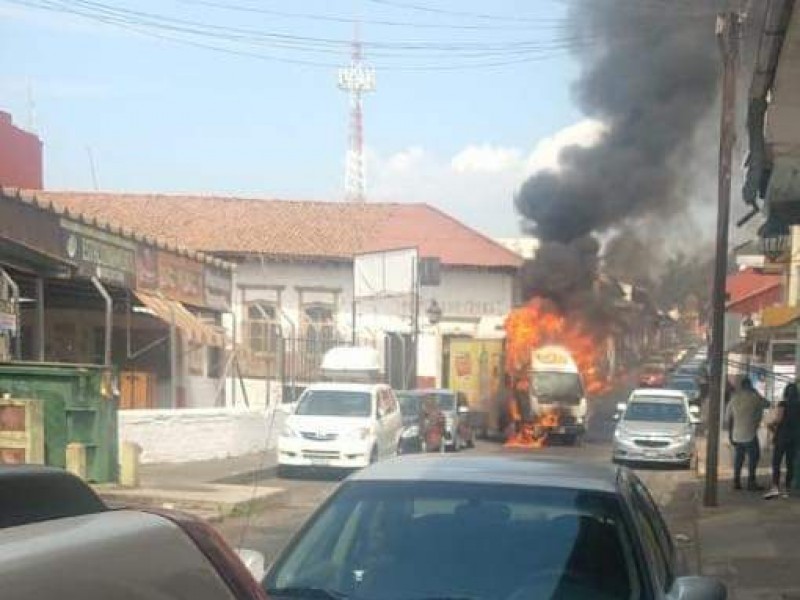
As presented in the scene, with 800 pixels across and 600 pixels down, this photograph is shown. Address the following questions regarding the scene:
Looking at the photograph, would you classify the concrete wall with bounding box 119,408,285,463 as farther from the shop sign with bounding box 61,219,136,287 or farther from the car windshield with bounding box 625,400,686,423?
the car windshield with bounding box 625,400,686,423

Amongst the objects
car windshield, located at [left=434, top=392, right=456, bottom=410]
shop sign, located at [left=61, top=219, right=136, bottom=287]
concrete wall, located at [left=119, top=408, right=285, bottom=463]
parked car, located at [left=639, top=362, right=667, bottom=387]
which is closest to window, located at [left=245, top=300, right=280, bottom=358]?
parked car, located at [left=639, top=362, right=667, bottom=387]

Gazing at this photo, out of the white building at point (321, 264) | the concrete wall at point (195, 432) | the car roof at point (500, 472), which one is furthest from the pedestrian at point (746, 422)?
the white building at point (321, 264)

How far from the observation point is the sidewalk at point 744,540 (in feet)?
32.9

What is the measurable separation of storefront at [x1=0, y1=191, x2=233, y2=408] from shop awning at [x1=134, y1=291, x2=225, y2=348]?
30mm

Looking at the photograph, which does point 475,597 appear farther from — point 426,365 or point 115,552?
point 426,365

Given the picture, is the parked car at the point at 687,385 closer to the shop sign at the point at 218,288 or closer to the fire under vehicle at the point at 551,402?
the fire under vehicle at the point at 551,402

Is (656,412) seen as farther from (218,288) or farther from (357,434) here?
(218,288)

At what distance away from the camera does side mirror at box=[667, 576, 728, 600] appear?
4270 millimetres

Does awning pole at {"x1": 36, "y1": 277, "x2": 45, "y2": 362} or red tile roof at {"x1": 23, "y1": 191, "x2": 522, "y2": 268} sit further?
red tile roof at {"x1": 23, "y1": 191, "x2": 522, "y2": 268}

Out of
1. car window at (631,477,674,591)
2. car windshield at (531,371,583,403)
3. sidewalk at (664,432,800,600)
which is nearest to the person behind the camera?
car window at (631,477,674,591)

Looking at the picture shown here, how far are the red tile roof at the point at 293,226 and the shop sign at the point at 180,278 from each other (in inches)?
625

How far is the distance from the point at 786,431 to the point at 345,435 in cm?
714

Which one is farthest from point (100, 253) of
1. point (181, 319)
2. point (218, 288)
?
point (218, 288)

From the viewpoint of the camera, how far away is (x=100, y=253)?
22.5 m
